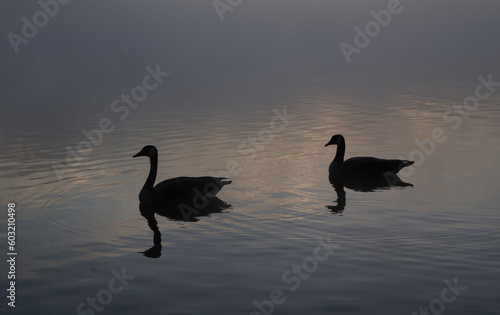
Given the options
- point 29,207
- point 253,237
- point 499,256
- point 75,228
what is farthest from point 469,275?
point 29,207

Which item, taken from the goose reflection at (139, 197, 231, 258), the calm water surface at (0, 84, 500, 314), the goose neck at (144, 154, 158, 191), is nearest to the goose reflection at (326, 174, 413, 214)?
the calm water surface at (0, 84, 500, 314)

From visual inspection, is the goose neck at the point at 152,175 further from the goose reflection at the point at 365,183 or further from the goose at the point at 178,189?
the goose reflection at the point at 365,183

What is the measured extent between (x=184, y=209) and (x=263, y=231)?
335 cm

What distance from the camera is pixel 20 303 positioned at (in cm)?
1017

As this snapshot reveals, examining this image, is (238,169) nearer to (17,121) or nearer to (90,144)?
(90,144)

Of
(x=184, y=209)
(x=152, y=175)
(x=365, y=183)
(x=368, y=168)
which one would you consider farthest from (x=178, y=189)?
(x=368, y=168)

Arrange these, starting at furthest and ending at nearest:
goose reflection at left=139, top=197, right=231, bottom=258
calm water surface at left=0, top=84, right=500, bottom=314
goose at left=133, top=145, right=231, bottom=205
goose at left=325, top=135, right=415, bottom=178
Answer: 1. goose at left=325, top=135, right=415, bottom=178
2. goose at left=133, top=145, right=231, bottom=205
3. goose reflection at left=139, top=197, right=231, bottom=258
4. calm water surface at left=0, top=84, right=500, bottom=314

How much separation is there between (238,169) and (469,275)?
37.1 feet

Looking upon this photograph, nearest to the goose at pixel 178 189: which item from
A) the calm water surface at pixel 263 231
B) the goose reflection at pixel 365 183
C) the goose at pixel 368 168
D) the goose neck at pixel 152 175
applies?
the goose neck at pixel 152 175

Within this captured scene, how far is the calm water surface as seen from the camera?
10281 millimetres

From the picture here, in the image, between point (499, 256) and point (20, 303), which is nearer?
point (20, 303)

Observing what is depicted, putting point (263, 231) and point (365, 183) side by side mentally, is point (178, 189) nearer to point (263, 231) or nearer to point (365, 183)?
point (263, 231)

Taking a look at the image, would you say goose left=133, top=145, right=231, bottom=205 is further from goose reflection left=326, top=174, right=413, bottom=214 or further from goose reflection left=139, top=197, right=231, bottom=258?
goose reflection left=326, top=174, right=413, bottom=214

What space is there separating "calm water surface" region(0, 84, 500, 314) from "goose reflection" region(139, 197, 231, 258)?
0.92 ft
